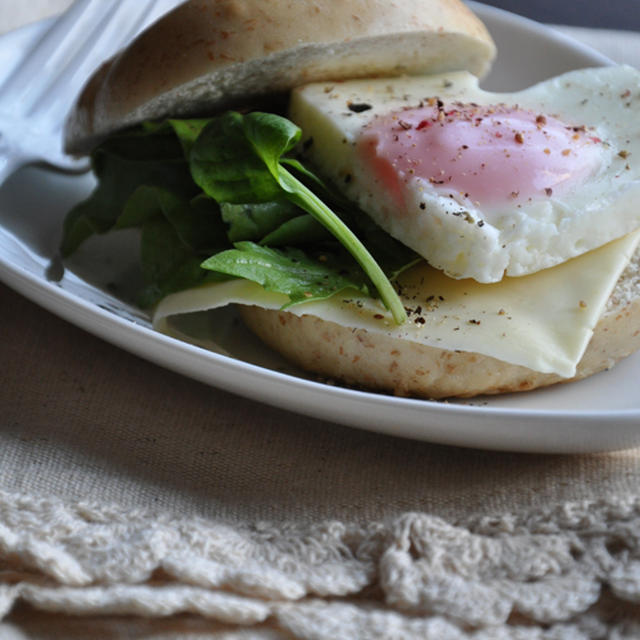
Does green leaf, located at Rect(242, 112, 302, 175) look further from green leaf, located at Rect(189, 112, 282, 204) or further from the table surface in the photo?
the table surface

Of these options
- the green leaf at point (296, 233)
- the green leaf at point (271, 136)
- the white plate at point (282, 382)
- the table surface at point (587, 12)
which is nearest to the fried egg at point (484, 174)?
the green leaf at point (296, 233)

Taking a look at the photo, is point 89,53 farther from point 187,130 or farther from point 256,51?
point 256,51

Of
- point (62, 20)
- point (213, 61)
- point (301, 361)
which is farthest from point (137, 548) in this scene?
point (62, 20)

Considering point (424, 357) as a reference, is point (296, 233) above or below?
above

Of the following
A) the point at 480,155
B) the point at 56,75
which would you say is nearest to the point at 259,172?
the point at 480,155

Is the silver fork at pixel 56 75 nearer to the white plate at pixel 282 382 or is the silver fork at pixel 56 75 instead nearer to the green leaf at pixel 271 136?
the white plate at pixel 282 382

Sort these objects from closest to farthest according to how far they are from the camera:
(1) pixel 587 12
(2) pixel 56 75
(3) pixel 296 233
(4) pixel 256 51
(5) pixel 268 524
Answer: (5) pixel 268 524 < (3) pixel 296 233 < (4) pixel 256 51 < (2) pixel 56 75 < (1) pixel 587 12

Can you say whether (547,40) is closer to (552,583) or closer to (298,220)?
(298,220)
